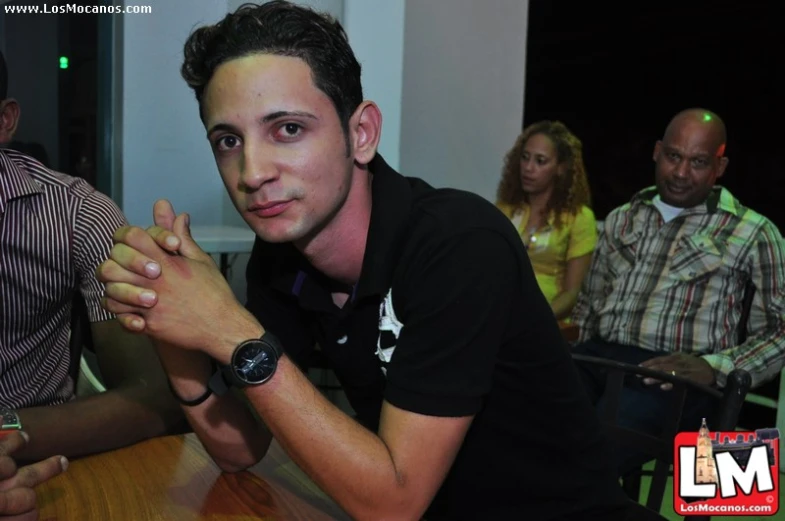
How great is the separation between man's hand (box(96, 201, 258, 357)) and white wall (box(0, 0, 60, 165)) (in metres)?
2.54

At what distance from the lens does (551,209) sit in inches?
141

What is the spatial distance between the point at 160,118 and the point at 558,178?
1.76m

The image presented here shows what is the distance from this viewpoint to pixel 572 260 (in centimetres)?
343

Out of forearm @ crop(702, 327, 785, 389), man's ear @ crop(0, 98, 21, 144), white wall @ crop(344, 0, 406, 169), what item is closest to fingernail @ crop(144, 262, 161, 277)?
man's ear @ crop(0, 98, 21, 144)

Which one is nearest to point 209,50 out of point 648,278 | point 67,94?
point 648,278

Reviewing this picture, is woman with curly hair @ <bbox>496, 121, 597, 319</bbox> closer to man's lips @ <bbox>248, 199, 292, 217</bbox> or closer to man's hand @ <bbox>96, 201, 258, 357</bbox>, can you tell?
man's lips @ <bbox>248, 199, 292, 217</bbox>

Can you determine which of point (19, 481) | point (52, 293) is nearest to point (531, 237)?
point (52, 293)

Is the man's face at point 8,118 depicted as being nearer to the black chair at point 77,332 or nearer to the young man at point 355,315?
the black chair at point 77,332

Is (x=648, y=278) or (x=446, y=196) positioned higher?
(x=446, y=196)

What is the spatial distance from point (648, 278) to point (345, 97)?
6.82 feet

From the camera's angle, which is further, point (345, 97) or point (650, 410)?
point (650, 410)

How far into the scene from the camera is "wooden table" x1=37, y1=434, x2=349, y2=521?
94cm

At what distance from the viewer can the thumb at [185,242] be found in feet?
3.36

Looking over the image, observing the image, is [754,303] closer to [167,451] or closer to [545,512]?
[545,512]
